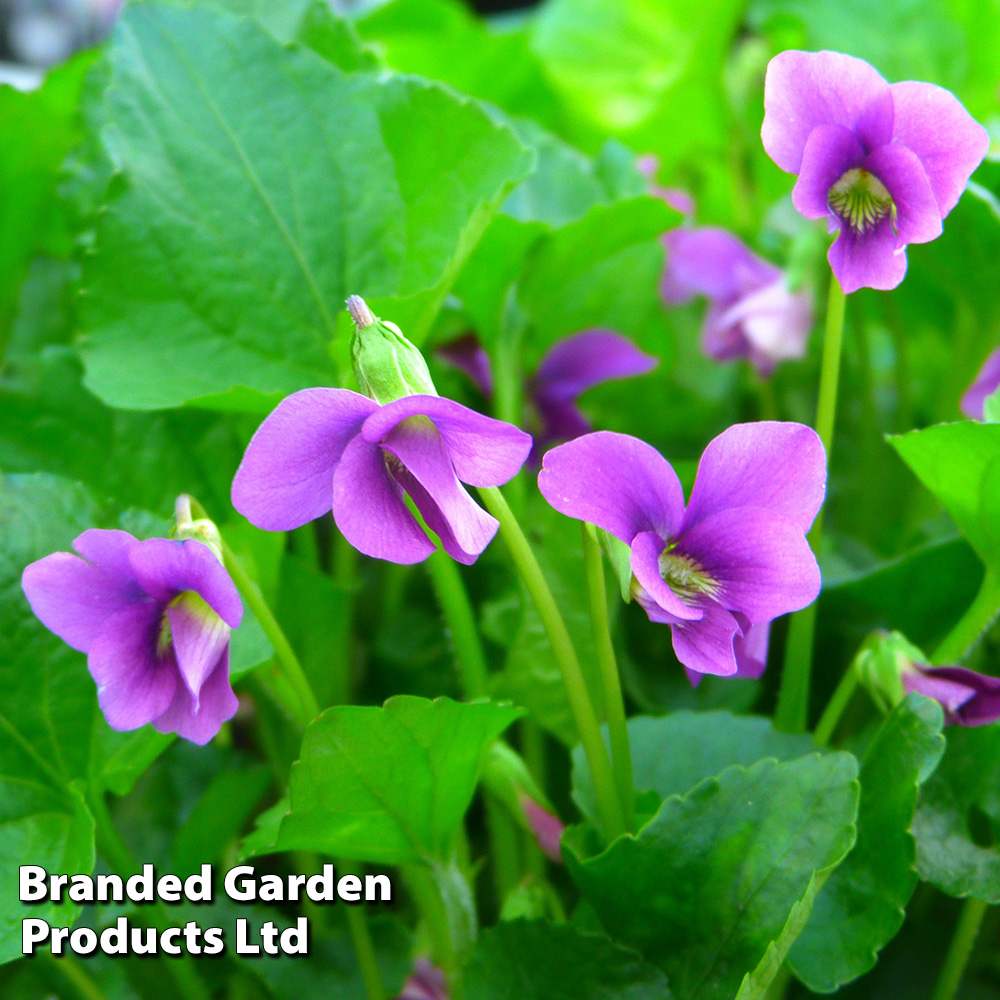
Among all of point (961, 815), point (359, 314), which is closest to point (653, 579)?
point (359, 314)

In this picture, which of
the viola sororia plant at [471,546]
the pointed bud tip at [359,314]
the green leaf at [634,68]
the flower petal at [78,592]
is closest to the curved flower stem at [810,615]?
the viola sororia plant at [471,546]

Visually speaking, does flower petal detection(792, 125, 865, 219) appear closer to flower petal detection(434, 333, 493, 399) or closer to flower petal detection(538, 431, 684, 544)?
flower petal detection(538, 431, 684, 544)

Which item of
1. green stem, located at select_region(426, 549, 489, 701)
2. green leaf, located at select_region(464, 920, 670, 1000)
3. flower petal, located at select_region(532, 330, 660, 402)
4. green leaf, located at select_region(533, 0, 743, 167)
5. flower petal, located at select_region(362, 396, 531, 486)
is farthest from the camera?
green leaf, located at select_region(533, 0, 743, 167)

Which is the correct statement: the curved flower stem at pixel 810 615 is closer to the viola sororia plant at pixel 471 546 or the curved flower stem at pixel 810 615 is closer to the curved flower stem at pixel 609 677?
the viola sororia plant at pixel 471 546

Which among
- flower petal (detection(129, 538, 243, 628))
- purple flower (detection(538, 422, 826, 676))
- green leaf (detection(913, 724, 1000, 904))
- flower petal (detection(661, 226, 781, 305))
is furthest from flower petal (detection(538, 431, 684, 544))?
flower petal (detection(661, 226, 781, 305))

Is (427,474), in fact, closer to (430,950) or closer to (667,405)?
(430,950)

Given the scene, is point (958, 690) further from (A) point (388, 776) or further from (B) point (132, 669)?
(B) point (132, 669)

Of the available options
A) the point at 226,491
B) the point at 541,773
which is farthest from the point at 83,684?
the point at 541,773
